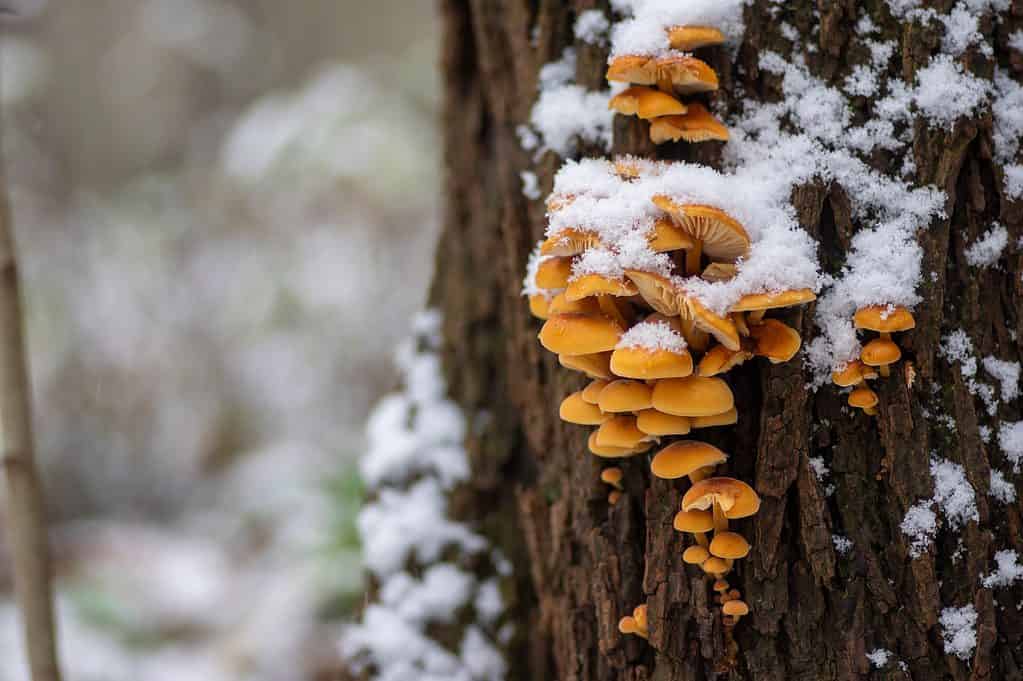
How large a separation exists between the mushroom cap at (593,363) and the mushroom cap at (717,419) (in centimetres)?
23

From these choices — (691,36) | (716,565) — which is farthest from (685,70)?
(716,565)

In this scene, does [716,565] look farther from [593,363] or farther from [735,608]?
[593,363]

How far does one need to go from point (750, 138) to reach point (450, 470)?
5.33ft

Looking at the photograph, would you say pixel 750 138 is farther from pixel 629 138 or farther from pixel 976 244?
pixel 976 244

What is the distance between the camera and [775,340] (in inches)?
69.0

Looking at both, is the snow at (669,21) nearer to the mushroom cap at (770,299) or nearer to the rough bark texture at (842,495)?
the rough bark texture at (842,495)

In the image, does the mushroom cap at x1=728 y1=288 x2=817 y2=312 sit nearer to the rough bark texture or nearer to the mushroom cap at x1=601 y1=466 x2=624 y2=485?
the rough bark texture

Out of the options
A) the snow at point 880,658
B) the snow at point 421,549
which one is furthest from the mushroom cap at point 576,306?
the snow at point 421,549

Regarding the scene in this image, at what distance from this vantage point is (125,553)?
6.94 m

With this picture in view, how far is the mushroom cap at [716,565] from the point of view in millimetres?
1838

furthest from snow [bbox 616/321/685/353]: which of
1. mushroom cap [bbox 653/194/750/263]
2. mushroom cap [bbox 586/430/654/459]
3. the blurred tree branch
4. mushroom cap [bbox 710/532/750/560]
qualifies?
the blurred tree branch

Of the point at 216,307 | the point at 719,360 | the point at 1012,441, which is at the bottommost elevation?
the point at 216,307

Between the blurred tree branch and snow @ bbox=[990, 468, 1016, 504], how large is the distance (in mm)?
2642

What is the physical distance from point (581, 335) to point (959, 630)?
1.15 meters
